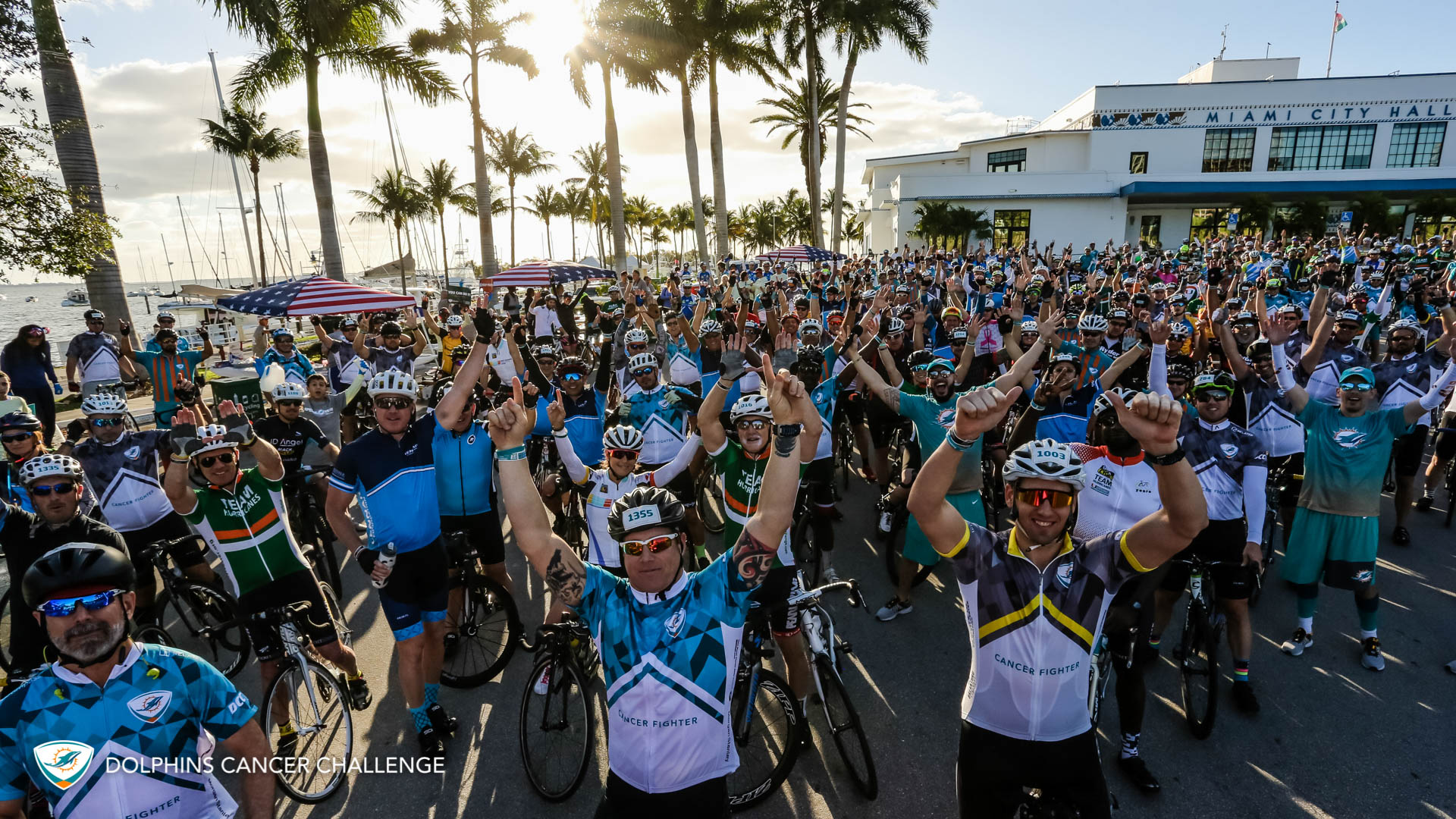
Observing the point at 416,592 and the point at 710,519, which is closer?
the point at 416,592

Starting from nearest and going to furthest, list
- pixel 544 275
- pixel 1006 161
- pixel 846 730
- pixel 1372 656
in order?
pixel 846 730 → pixel 1372 656 → pixel 544 275 → pixel 1006 161

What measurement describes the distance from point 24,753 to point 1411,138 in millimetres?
70391

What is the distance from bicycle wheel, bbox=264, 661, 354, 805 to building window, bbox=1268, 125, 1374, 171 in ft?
208

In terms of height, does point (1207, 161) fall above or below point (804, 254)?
above

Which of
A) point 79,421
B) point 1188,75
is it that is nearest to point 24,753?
point 79,421

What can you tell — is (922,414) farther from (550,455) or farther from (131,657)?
(131,657)

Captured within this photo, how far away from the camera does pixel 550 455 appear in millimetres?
8734

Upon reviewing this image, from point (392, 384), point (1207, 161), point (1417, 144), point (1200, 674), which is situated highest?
point (1417, 144)

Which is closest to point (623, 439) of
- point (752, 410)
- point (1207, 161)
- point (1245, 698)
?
point (752, 410)

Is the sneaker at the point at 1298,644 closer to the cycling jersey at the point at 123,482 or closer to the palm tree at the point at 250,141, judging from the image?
the cycling jersey at the point at 123,482

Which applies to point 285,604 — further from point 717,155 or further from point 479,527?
point 717,155

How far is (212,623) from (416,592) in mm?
3076

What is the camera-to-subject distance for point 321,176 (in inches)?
812

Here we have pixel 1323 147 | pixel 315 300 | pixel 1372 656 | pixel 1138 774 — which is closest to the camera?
pixel 1138 774
